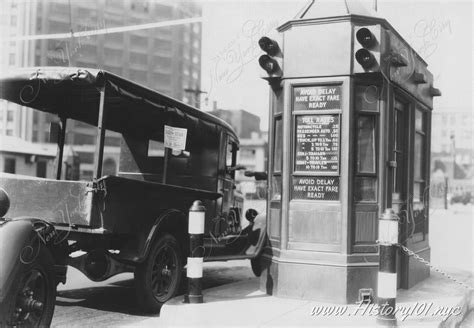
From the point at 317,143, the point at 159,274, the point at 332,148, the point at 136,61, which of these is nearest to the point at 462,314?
the point at 332,148

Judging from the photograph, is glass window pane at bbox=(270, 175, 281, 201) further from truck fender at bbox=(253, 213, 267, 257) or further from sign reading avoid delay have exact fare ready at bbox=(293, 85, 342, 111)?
sign reading avoid delay have exact fare ready at bbox=(293, 85, 342, 111)

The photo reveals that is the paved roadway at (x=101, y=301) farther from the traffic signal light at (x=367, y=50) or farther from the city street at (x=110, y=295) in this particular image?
the traffic signal light at (x=367, y=50)

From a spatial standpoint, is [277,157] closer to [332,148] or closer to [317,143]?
[317,143]

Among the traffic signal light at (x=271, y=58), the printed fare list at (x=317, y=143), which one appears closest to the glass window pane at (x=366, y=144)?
the printed fare list at (x=317, y=143)

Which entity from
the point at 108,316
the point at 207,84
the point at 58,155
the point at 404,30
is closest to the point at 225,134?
the point at 207,84

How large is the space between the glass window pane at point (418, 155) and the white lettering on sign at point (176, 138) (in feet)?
11.7

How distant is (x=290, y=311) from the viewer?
17.7ft

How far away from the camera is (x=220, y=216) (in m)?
8.32

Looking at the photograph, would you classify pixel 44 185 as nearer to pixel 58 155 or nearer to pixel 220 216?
pixel 58 155

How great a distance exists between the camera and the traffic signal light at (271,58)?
6430 mm

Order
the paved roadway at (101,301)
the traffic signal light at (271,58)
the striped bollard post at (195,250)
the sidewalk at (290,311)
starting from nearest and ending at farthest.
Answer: the sidewalk at (290,311), the striped bollard post at (195,250), the paved roadway at (101,301), the traffic signal light at (271,58)

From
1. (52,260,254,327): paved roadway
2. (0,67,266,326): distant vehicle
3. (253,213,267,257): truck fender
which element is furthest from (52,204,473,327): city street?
(253,213,267,257): truck fender

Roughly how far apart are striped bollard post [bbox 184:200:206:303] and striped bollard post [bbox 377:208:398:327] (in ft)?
6.16

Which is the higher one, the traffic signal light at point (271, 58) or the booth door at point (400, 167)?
the traffic signal light at point (271, 58)
